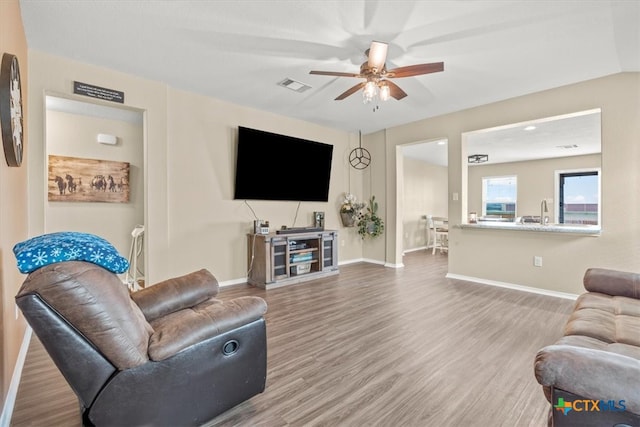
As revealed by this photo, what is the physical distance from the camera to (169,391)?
1306 millimetres

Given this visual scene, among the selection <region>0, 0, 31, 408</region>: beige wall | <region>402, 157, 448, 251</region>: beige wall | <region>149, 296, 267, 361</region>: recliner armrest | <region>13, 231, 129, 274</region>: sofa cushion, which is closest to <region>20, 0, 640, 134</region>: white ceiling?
<region>0, 0, 31, 408</region>: beige wall

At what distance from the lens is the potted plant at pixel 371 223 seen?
577 cm

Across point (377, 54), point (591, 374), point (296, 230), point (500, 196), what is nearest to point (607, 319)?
point (591, 374)

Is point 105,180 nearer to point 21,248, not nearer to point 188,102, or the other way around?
point 188,102

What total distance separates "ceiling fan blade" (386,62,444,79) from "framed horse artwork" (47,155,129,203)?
4.20m

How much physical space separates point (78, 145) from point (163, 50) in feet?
7.80

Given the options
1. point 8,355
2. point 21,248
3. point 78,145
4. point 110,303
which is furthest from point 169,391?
point 78,145

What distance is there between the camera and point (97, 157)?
4297 mm

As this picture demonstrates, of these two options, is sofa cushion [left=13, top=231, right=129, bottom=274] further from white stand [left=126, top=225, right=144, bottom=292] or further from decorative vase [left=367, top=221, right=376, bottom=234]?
decorative vase [left=367, top=221, right=376, bottom=234]

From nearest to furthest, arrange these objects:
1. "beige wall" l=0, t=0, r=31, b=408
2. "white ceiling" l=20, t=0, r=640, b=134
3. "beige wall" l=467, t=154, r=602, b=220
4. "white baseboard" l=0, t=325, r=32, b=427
→ "white baseboard" l=0, t=325, r=32, b=427 < "beige wall" l=0, t=0, r=31, b=408 < "white ceiling" l=20, t=0, r=640, b=134 < "beige wall" l=467, t=154, r=602, b=220

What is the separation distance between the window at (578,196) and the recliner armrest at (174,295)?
9.66 meters

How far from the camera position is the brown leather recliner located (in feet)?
3.48

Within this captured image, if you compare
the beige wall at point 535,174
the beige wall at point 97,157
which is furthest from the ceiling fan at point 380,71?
the beige wall at point 535,174

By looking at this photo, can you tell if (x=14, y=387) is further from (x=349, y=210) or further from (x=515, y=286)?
(x=515, y=286)
